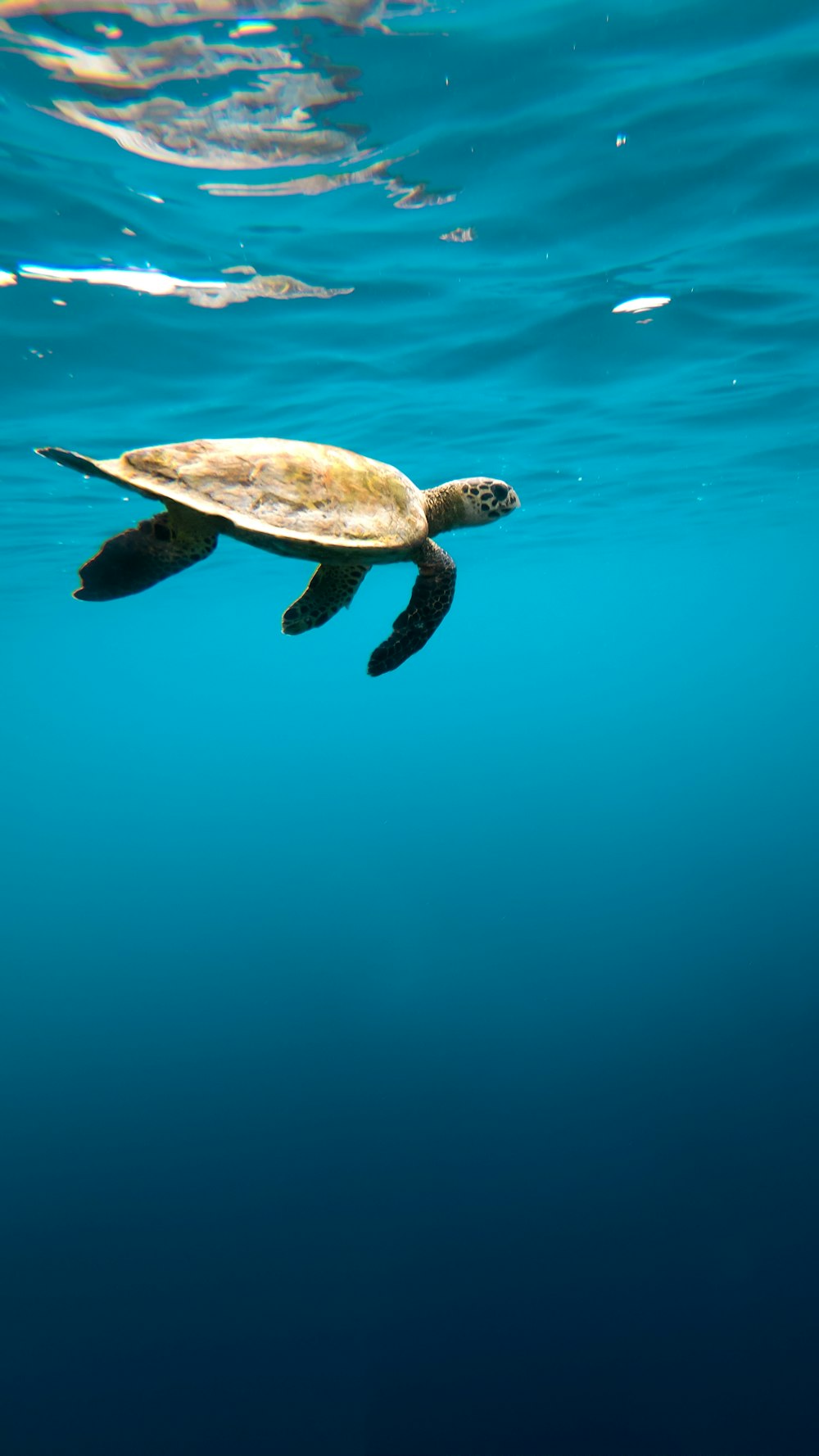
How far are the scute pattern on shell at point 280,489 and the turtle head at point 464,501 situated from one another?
1.08m

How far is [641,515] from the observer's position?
32594 millimetres

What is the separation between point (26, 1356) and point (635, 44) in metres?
15.5

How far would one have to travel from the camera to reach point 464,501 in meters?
5.50

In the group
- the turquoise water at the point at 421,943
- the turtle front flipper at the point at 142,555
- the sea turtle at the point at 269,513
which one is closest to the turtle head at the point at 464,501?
the sea turtle at the point at 269,513

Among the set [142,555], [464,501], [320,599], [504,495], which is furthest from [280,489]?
[504,495]

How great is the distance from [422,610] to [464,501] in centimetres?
115

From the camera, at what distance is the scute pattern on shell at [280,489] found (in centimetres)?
357

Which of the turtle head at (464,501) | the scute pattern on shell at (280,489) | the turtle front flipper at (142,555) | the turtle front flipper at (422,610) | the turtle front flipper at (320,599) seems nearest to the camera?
the scute pattern on shell at (280,489)

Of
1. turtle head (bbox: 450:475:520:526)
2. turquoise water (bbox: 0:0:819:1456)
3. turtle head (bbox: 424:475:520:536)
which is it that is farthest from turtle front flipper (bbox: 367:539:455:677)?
turquoise water (bbox: 0:0:819:1456)

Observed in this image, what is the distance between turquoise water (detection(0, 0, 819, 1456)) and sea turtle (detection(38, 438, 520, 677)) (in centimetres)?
469

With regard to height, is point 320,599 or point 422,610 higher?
point 422,610

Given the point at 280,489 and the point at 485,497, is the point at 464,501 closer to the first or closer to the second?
the point at 485,497

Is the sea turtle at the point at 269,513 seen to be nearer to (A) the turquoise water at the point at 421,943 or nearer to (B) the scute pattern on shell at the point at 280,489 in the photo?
(B) the scute pattern on shell at the point at 280,489

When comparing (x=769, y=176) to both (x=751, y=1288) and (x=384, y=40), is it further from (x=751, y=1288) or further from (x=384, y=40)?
(x=751, y=1288)
